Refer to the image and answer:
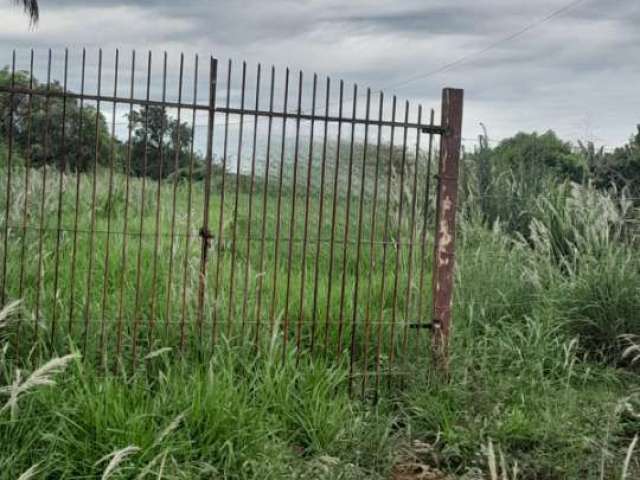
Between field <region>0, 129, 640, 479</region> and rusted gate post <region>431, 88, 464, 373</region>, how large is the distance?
155mm

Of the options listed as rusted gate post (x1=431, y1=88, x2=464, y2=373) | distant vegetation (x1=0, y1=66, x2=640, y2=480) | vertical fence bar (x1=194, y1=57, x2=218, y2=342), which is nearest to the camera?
distant vegetation (x1=0, y1=66, x2=640, y2=480)

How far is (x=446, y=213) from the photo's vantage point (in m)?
5.96

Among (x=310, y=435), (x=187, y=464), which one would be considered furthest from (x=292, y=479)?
(x=310, y=435)

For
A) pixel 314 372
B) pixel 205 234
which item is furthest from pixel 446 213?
pixel 205 234

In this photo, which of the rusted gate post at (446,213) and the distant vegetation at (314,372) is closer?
the distant vegetation at (314,372)

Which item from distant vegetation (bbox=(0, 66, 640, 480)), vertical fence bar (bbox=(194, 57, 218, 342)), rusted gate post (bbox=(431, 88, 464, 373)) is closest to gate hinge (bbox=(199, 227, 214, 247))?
vertical fence bar (bbox=(194, 57, 218, 342))

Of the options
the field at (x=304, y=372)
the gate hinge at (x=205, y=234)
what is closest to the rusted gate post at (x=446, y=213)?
the field at (x=304, y=372)

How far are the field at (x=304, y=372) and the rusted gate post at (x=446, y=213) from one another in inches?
6.1

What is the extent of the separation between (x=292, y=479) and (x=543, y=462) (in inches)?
63.7

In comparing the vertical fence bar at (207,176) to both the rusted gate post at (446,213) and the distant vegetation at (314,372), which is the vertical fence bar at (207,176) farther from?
the rusted gate post at (446,213)

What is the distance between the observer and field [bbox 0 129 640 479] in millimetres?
4211

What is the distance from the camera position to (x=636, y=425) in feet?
18.6

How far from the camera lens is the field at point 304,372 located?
13.8 feet

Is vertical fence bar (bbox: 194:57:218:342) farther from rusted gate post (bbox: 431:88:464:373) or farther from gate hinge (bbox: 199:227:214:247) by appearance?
rusted gate post (bbox: 431:88:464:373)
